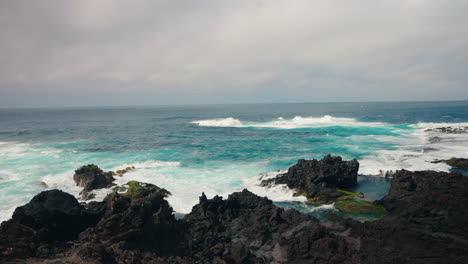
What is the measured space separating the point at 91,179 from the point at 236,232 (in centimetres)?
1611

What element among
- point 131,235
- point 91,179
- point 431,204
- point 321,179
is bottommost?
point 91,179

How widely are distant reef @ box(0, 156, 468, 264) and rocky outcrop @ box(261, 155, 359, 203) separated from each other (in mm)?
2625

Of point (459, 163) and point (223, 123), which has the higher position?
point (223, 123)

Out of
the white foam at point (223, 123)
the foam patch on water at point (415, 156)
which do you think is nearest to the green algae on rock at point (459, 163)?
the foam patch on water at point (415, 156)

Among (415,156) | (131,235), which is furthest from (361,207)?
(415,156)

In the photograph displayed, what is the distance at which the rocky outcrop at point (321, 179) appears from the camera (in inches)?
789

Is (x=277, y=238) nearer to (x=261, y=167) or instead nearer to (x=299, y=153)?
(x=261, y=167)

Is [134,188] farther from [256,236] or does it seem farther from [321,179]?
A: [321,179]

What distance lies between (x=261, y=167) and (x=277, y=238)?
17.4 metres

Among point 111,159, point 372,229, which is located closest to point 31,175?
point 111,159

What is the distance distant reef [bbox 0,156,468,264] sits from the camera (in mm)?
10883

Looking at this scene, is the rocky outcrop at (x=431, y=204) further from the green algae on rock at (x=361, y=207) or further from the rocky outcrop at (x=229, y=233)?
the green algae on rock at (x=361, y=207)

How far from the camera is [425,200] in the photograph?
1448 cm

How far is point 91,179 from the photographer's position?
78.8 ft
